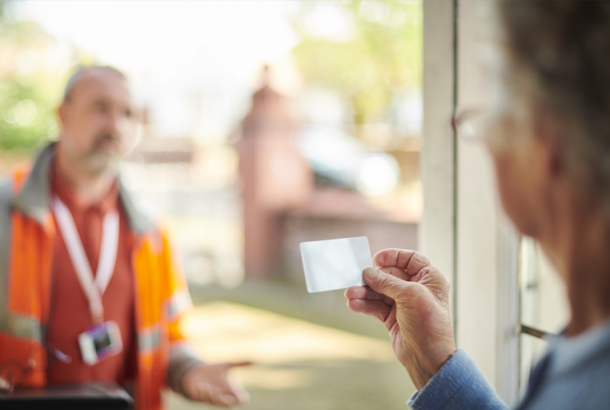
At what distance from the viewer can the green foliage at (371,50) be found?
12.5 metres

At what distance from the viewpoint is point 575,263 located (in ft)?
1.76

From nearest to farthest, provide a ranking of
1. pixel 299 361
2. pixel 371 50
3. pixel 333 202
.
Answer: pixel 299 361
pixel 333 202
pixel 371 50

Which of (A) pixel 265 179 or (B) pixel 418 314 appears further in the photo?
(A) pixel 265 179

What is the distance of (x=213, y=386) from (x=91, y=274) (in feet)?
1.98

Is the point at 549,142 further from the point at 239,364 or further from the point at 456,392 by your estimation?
the point at 239,364

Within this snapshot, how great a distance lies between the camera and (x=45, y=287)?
1807 mm

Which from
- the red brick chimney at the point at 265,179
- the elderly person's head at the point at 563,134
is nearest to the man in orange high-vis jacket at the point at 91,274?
the elderly person's head at the point at 563,134

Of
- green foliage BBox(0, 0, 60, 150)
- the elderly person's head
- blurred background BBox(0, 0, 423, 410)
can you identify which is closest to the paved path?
blurred background BBox(0, 0, 423, 410)

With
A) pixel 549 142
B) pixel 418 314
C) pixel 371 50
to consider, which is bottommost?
pixel 418 314

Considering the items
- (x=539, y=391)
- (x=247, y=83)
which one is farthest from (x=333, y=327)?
(x=247, y=83)

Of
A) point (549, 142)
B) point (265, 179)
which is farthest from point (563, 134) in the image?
point (265, 179)

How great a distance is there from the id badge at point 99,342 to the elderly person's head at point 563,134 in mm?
1650

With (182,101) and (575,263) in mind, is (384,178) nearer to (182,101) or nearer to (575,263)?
(575,263)

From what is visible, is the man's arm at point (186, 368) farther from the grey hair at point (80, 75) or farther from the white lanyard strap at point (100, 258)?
the grey hair at point (80, 75)
